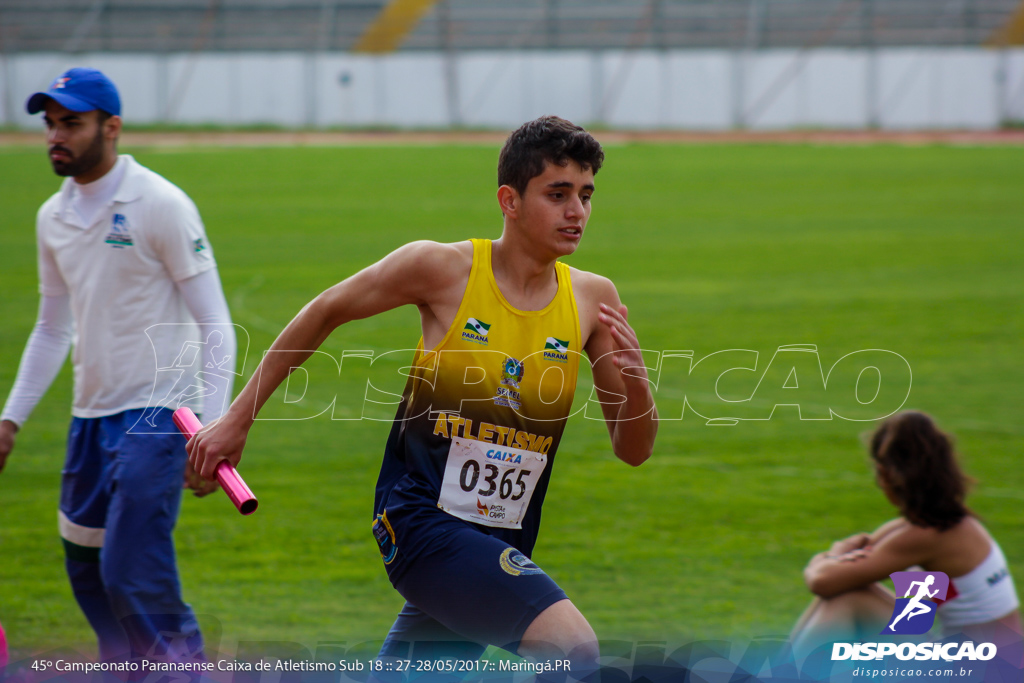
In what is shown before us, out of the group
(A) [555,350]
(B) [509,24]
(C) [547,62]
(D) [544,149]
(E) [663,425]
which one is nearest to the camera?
(D) [544,149]

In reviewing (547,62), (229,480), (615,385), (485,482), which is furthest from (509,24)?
(229,480)

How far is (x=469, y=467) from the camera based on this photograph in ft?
11.0

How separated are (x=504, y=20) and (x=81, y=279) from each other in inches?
2094

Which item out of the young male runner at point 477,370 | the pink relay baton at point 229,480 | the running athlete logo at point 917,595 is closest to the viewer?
the pink relay baton at point 229,480

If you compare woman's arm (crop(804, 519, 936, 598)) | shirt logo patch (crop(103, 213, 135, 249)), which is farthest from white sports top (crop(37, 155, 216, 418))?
woman's arm (crop(804, 519, 936, 598))

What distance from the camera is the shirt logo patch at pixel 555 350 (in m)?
3.45

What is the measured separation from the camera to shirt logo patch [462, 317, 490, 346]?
11.0 feet

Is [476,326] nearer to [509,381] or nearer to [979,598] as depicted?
[509,381]

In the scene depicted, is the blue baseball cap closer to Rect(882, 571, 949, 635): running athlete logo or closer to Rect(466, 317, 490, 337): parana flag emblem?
Rect(466, 317, 490, 337): parana flag emblem

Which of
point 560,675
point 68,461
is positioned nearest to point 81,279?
point 68,461

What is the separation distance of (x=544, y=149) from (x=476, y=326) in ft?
1.83

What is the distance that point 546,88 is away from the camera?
177ft

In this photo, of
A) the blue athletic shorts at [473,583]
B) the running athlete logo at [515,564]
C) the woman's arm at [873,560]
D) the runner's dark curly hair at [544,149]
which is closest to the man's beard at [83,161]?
the runner's dark curly hair at [544,149]

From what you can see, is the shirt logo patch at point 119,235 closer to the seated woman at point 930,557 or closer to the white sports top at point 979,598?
the seated woman at point 930,557
